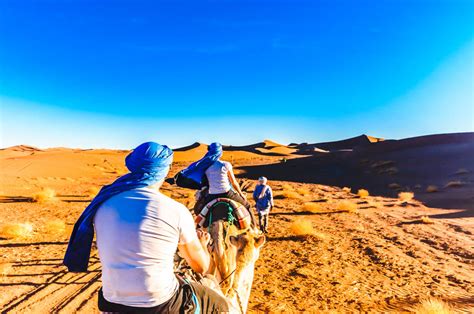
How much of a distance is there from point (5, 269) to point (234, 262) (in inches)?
256

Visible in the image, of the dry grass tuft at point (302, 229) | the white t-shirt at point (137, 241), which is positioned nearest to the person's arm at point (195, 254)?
the white t-shirt at point (137, 241)

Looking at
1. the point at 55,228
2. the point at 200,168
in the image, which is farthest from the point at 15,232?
the point at 200,168

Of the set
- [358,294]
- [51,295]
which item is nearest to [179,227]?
[51,295]

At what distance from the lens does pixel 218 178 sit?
627 centimetres

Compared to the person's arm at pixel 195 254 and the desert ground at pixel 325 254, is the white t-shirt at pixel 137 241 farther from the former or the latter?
the desert ground at pixel 325 254

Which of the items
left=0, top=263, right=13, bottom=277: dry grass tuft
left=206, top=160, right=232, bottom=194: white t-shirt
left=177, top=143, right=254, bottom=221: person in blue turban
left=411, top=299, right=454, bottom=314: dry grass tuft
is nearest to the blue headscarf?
left=177, top=143, right=254, bottom=221: person in blue turban

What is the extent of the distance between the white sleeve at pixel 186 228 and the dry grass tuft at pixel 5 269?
6.89 m

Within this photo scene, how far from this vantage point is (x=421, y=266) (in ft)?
29.3

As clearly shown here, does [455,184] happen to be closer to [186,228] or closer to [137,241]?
[186,228]

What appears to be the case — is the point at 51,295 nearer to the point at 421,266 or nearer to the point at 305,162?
the point at 421,266

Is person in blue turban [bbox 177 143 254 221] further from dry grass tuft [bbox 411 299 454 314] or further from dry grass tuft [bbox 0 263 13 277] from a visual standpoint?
dry grass tuft [bbox 0 263 13 277]

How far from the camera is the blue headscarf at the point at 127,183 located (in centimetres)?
213

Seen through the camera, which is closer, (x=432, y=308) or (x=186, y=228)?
(x=186, y=228)

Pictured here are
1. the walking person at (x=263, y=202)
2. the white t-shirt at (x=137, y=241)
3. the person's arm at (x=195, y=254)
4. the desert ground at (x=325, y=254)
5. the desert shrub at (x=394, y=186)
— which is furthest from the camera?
the desert shrub at (x=394, y=186)
